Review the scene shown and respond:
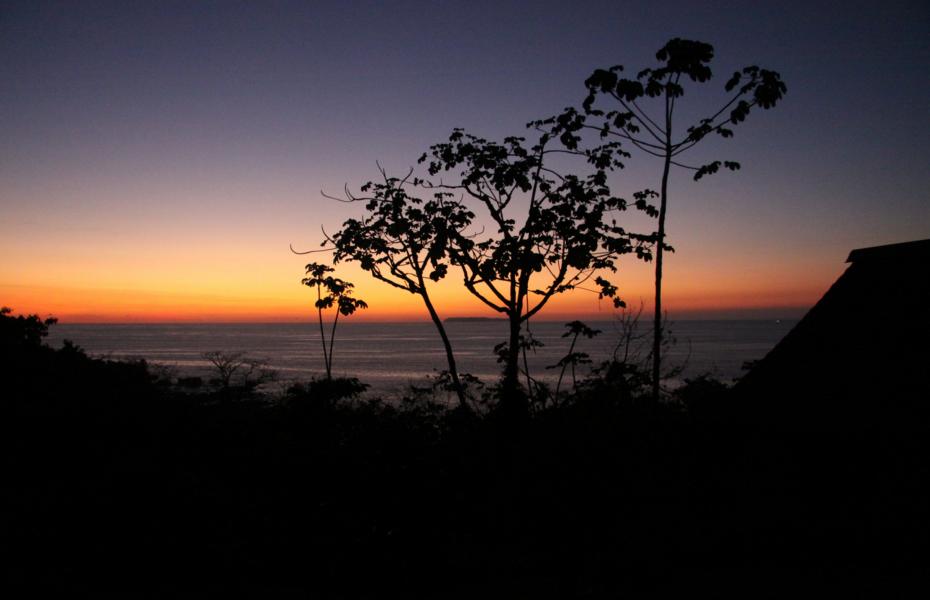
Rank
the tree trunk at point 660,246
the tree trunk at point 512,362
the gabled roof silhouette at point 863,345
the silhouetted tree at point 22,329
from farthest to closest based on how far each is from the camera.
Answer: the silhouetted tree at point 22,329 → the tree trunk at point 512,362 → the tree trunk at point 660,246 → the gabled roof silhouette at point 863,345

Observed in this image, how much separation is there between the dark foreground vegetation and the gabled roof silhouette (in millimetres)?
264

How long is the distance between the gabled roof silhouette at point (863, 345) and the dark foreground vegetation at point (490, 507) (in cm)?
26

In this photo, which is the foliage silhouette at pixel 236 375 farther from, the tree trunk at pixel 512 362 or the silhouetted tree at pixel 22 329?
the tree trunk at pixel 512 362

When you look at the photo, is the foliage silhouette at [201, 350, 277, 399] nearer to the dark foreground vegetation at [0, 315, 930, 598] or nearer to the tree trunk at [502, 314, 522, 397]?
the dark foreground vegetation at [0, 315, 930, 598]

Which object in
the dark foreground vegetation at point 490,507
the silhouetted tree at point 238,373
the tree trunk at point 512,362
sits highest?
the tree trunk at point 512,362

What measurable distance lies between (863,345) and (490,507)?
5254mm

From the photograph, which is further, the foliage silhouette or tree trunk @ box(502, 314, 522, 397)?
the foliage silhouette

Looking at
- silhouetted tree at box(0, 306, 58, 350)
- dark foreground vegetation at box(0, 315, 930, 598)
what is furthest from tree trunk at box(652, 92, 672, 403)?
silhouetted tree at box(0, 306, 58, 350)

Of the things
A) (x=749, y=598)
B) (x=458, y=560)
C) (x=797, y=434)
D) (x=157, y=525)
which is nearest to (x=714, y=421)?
(x=797, y=434)

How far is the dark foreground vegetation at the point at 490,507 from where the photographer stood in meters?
5.61

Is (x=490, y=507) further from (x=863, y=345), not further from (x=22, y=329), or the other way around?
(x=22, y=329)

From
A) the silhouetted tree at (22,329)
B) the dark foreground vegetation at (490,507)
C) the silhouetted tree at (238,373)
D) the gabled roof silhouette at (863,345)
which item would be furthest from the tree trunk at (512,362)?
the silhouetted tree at (22,329)

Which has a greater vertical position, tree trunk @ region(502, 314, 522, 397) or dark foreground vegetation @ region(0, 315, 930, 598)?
tree trunk @ region(502, 314, 522, 397)

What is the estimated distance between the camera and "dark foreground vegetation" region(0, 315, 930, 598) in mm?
5605
